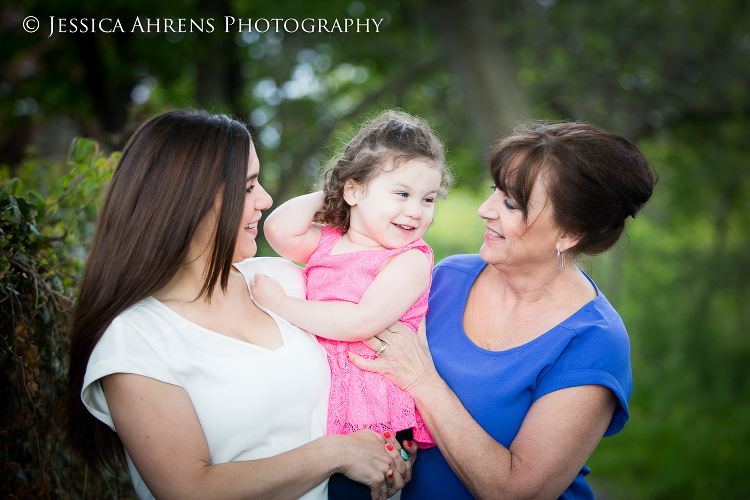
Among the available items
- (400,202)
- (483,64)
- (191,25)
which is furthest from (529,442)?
(191,25)

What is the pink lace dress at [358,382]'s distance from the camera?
6.43 ft

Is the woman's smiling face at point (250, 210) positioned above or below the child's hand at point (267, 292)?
above

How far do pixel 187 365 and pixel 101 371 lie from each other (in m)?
0.23

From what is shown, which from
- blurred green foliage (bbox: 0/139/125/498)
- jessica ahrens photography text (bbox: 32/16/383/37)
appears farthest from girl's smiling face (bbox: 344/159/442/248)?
jessica ahrens photography text (bbox: 32/16/383/37)

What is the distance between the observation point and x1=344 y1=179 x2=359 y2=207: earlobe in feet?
6.99

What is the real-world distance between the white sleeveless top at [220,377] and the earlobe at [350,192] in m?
0.60

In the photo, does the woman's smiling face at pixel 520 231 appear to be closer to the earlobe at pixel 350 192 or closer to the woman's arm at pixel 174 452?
the earlobe at pixel 350 192

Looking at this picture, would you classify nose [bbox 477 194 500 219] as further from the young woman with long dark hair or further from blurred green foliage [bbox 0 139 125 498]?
blurred green foliage [bbox 0 139 125 498]

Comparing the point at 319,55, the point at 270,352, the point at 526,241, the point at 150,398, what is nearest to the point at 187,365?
the point at 150,398

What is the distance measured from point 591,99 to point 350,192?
6078mm

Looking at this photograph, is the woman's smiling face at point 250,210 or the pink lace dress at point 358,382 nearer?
the woman's smiling face at point 250,210

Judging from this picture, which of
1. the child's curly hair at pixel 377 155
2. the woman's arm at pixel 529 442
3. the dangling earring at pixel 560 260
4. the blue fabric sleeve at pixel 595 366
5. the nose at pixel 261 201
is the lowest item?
the woman's arm at pixel 529 442

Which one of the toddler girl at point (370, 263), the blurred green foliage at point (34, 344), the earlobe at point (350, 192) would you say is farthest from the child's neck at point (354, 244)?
the blurred green foliage at point (34, 344)

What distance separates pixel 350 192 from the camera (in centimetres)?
214
